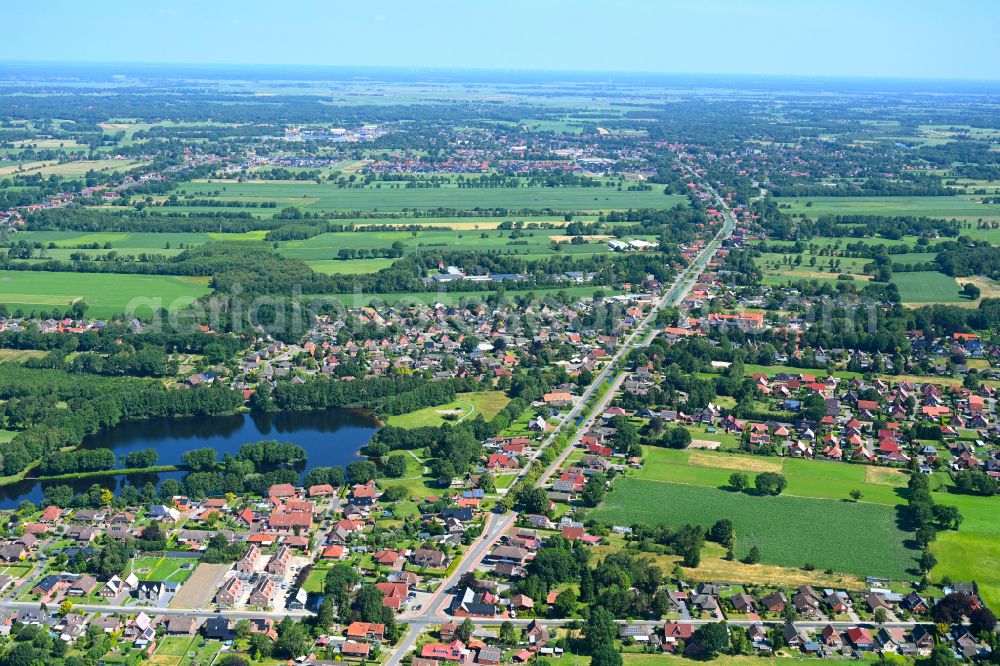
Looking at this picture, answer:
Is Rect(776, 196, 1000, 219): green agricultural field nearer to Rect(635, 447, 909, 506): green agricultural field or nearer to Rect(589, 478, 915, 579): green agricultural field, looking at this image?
Rect(635, 447, 909, 506): green agricultural field

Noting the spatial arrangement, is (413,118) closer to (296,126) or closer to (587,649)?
(296,126)

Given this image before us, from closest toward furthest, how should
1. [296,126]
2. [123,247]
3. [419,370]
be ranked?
[419,370], [123,247], [296,126]

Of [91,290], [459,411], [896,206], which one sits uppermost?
[896,206]

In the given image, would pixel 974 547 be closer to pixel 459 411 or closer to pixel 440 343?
pixel 459 411

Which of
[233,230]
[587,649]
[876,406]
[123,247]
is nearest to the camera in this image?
[587,649]

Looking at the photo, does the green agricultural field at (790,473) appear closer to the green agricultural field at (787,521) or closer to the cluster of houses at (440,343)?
the green agricultural field at (787,521)

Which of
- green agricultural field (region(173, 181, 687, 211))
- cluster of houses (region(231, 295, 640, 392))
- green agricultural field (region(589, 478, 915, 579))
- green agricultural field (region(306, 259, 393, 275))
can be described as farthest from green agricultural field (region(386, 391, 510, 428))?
green agricultural field (region(173, 181, 687, 211))

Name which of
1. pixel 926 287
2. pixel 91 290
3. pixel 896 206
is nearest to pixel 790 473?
pixel 926 287

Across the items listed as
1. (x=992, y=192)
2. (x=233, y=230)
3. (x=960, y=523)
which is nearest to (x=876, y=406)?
(x=960, y=523)
